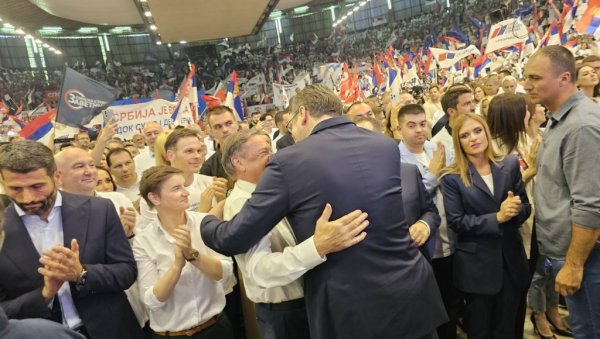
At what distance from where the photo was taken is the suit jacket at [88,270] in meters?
1.87

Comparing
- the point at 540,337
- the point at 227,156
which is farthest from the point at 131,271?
the point at 540,337

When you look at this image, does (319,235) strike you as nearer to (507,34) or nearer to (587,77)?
(587,77)

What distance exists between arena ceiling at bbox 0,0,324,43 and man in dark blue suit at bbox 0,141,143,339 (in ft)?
46.4

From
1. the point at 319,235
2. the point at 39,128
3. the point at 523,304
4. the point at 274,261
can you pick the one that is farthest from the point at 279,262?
the point at 39,128

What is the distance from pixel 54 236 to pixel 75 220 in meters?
0.11

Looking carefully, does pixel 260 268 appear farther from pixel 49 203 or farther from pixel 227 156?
pixel 49 203

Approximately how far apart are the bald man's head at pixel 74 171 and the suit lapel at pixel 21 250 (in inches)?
29.5

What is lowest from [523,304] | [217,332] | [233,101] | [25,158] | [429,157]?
[523,304]

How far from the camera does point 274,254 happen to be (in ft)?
6.04

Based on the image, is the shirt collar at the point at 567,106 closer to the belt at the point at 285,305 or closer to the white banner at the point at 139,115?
the belt at the point at 285,305

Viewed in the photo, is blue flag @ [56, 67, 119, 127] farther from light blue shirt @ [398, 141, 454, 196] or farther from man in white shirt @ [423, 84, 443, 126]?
man in white shirt @ [423, 84, 443, 126]

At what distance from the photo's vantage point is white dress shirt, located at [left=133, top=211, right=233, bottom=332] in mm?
2270

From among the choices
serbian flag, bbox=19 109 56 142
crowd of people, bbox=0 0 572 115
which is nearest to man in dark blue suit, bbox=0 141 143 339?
serbian flag, bbox=19 109 56 142

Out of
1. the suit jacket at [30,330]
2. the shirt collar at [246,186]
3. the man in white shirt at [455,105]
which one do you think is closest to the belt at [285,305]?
the shirt collar at [246,186]
